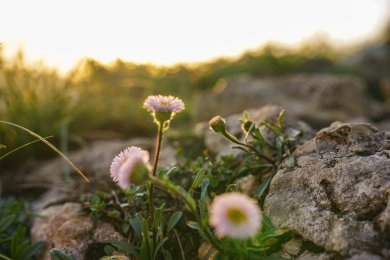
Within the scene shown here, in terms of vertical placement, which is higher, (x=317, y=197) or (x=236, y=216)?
(x=236, y=216)

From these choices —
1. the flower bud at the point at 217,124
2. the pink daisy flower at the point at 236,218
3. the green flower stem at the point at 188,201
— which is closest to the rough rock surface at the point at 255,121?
the flower bud at the point at 217,124

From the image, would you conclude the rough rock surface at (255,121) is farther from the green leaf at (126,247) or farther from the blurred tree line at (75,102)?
the blurred tree line at (75,102)

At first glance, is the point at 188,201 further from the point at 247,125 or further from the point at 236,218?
the point at 247,125

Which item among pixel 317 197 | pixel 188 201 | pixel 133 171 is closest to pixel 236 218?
pixel 188 201

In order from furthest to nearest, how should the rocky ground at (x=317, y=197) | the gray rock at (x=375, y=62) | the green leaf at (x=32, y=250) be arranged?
the gray rock at (x=375, y=62) < the green leaf at (x=32, y=250) < the rocky ground at (x=317, y=197)

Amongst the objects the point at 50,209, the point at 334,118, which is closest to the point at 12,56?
the point at 50,209

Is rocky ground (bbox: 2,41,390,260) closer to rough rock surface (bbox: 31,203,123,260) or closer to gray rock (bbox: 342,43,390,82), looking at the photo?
rough rock surface (bbox: 31,203,123,260)

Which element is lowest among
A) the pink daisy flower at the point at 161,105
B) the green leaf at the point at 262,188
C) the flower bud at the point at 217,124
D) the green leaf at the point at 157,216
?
the green leaf at the point at 157,216
